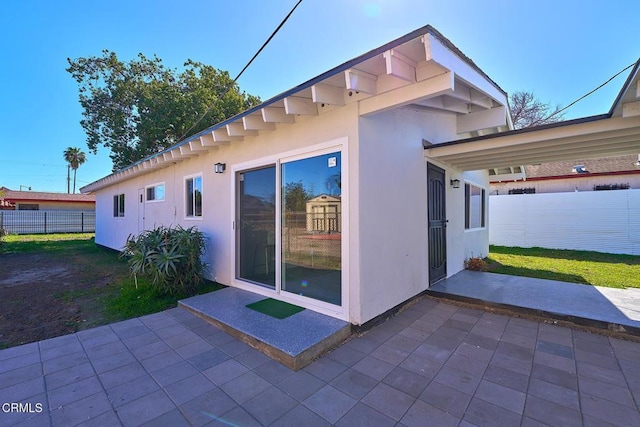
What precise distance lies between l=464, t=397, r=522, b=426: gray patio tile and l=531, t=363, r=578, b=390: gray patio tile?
726 mm

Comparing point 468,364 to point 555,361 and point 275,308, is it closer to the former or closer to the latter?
point 555,361

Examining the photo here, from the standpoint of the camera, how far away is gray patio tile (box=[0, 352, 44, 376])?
2661 mm

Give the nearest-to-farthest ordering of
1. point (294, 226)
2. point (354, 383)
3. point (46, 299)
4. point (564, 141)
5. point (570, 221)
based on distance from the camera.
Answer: point (354, 383)
point (564, 141)
point (294, 226)
point (46, 299)
point (570, 221)

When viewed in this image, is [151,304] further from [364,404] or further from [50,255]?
[50,255]

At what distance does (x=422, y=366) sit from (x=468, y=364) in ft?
1.54

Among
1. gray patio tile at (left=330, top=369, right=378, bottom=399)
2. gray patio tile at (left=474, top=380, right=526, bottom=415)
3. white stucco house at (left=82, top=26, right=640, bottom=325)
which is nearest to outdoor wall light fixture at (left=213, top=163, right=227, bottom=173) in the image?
white stucco house at (left=82, top=26, right=640, bottom=325)

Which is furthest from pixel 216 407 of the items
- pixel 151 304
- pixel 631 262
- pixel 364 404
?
pixel 631 262

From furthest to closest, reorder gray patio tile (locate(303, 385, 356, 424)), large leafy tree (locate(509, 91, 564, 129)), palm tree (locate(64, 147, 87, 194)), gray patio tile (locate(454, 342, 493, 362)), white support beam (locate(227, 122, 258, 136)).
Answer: palm tree (locate(64, 147, 87, 194))
large leafy tree (locate(509, 91, 564, 129))
white support beam (locate(227, 122, 258, 136))
gray patio tile (locate(454, 342, 493, 362))
gray patio tile (locate(303, 385, 356, 424))

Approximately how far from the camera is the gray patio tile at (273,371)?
2.50m

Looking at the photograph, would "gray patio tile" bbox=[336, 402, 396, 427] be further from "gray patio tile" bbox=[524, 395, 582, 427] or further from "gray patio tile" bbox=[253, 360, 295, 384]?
"gray patio tile" bbox=[524, 395, 582, 427]

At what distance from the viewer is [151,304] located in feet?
15.0

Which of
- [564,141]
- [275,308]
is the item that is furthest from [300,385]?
[564,141]

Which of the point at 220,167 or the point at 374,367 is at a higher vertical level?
the point at 220,167

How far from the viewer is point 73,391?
230 centimetres
